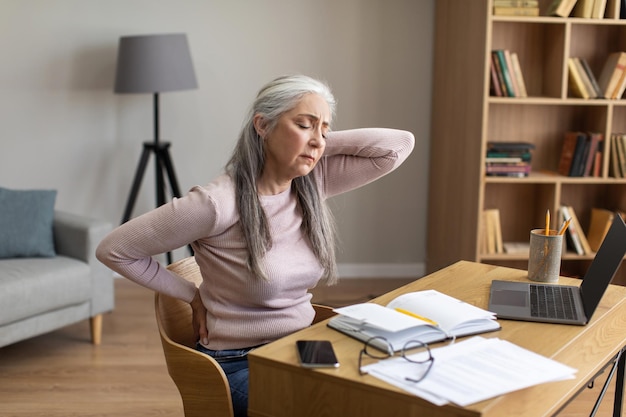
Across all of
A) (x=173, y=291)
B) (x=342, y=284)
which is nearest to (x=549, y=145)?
(x=342, y=284)

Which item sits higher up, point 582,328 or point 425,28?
point 425,28

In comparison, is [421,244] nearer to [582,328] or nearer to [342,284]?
[342,284]

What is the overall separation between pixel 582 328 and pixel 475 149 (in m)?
2.34

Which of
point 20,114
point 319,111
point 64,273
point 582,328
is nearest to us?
point 582,328

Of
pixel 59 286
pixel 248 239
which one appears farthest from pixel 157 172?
pixel 248 239

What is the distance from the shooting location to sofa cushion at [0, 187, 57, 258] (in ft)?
12.8

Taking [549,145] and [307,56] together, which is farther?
[307,56]

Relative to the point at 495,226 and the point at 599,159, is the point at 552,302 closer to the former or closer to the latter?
the point at 495,226

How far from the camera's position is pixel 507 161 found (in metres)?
4.26

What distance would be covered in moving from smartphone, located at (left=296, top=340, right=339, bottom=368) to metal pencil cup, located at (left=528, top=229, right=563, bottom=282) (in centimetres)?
82

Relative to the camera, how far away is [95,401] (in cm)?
328

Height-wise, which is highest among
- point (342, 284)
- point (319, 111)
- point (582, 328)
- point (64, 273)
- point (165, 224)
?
point (319, 111)

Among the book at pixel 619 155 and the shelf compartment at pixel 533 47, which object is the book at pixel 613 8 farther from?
the book at pixel 619 155

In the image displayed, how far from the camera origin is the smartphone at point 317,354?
1.69 metres
